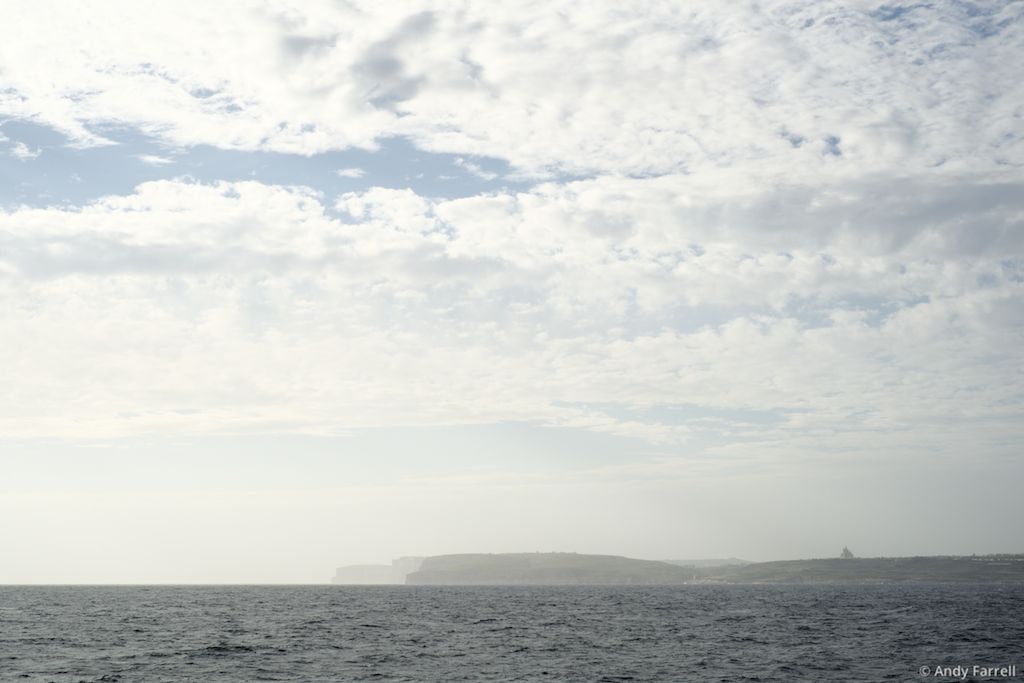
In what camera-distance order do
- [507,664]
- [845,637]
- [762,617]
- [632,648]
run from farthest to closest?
[762,617]
[845,637]
[632,648]
[507,664]

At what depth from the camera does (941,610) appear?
553ft

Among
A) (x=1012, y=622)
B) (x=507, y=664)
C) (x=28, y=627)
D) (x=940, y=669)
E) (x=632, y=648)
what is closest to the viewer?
(x=940, y=669)

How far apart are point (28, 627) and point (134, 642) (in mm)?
32943

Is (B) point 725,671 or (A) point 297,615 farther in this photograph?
(A) point 297,615

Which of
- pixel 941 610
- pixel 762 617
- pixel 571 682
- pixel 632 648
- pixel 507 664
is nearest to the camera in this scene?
pixel 571 682

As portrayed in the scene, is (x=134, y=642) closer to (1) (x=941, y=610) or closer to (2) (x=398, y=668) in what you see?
(2) (x=398, y=668)

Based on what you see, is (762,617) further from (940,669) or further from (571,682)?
(571,682)

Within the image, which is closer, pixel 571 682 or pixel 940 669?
pixel 571 682

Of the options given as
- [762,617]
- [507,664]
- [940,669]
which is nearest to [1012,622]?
[762,617]

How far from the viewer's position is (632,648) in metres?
91.6

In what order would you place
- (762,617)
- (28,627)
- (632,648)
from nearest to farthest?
(632,648) < (28,627) < (762,617)

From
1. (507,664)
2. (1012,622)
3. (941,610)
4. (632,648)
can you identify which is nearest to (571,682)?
(507,664)

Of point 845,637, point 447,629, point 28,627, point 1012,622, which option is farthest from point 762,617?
point 28,627

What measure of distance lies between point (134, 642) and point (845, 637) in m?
79.9
